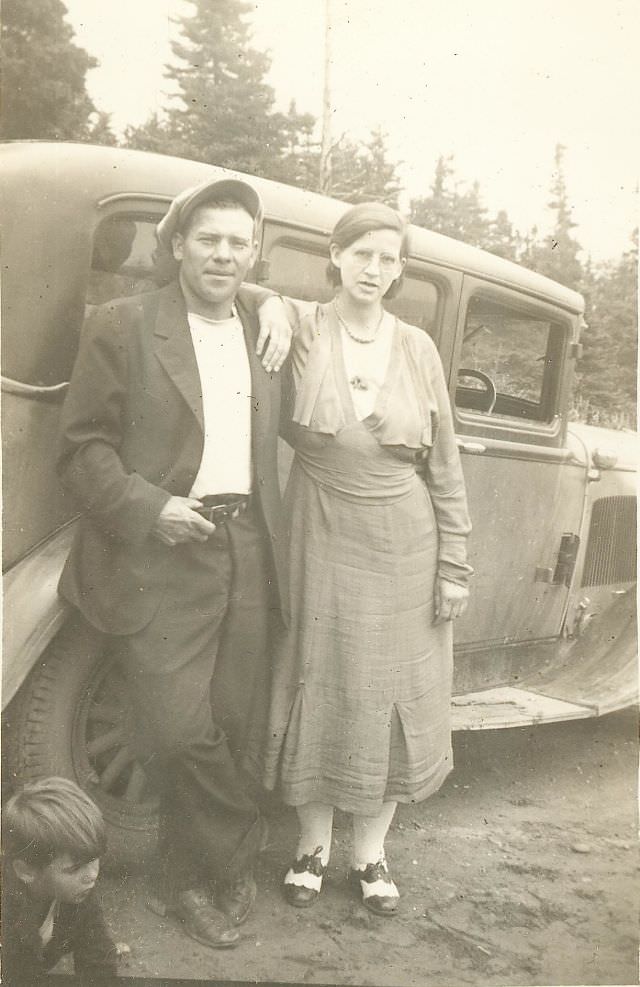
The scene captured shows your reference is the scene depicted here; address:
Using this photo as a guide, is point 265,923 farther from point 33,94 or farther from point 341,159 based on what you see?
point 33,94

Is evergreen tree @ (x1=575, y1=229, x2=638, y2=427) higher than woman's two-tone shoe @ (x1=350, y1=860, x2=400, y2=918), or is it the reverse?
evergreen tree @ (x1=575, y1=229, x2=638, y2=427)

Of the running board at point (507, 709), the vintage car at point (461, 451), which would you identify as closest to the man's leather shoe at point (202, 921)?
the vintage car at point (461, 451)

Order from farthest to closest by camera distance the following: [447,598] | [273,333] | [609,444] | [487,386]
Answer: [609,444] → [487,386] → [447,598] → [273,333]

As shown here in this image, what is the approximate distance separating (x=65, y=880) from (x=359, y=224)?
1.89 metres

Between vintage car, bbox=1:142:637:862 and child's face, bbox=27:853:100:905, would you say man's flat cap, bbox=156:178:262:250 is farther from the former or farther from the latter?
child's face, bbox=27:853:100:905

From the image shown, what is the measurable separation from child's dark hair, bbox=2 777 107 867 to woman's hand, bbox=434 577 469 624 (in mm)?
1072

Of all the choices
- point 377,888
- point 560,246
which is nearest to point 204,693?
point 377,888

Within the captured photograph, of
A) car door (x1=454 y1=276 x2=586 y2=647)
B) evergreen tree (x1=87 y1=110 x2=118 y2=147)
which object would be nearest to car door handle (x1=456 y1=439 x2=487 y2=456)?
car door (x1=454 y1=276 x2=586 y2=647)

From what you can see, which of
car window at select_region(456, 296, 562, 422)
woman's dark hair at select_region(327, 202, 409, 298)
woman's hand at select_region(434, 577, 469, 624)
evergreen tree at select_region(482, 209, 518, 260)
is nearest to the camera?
woman's dark hair at select_region(327, 202, 409, 298)

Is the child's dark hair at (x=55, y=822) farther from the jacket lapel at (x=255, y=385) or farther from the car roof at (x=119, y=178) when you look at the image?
the car roof at (x=119, y=178)

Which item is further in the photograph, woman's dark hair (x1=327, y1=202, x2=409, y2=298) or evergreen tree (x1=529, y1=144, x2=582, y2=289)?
evergreen tree (x1=529, y1=144, x2=582, y2=289)

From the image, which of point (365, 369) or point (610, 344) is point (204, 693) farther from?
point (610, 344)

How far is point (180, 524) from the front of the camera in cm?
229

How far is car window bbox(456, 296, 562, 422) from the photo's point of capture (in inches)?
112
